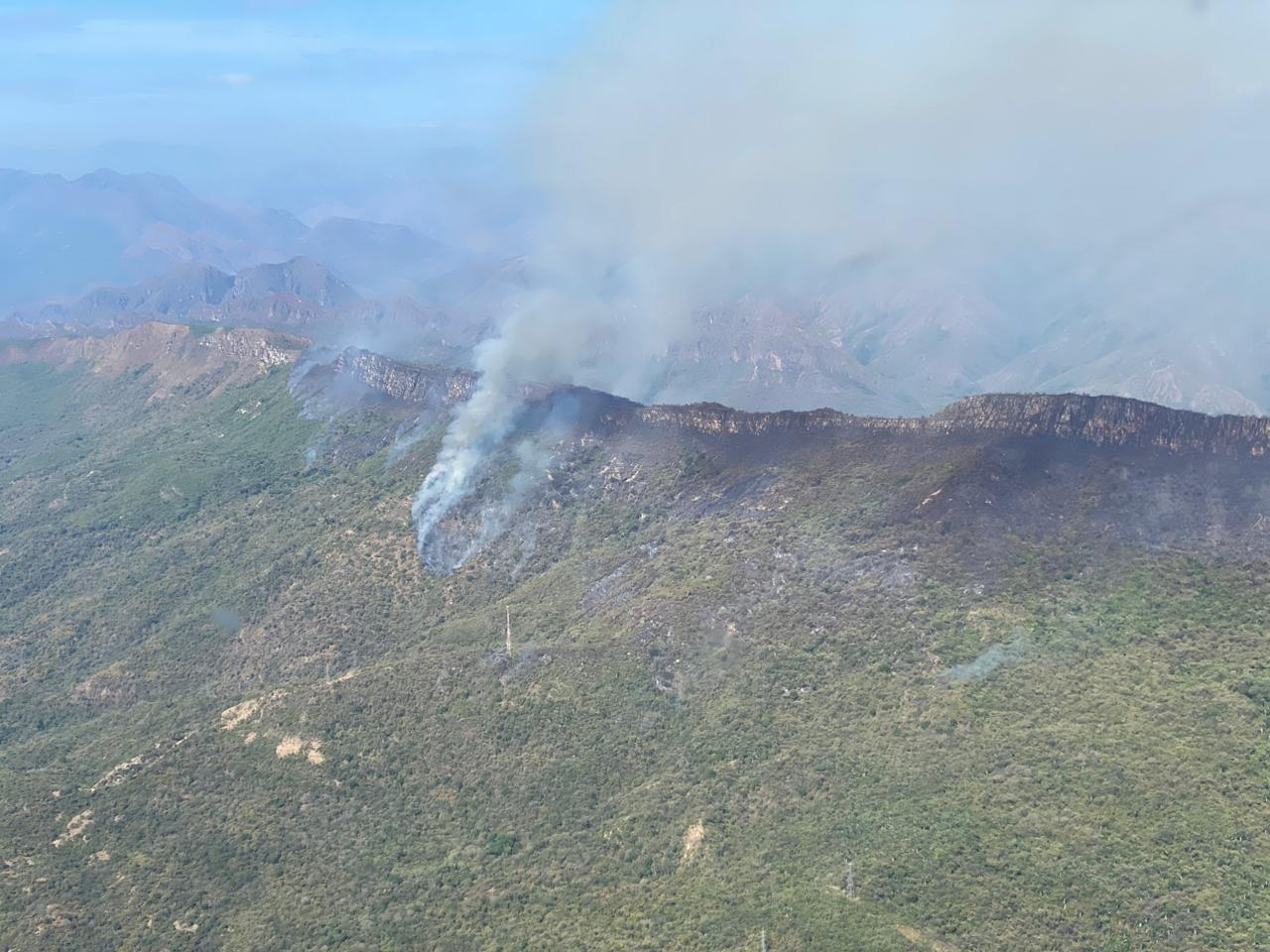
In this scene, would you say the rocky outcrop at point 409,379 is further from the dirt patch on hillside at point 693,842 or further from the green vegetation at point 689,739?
the dirt patch on hillside at point 693,842

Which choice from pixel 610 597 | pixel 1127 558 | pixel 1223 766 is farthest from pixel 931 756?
pixel 610 597

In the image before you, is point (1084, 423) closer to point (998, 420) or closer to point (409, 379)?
point (998, 420)

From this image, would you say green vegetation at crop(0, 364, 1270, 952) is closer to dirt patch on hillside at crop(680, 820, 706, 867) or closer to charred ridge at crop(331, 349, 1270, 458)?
dirt patch on hillside at crop(680, 820, 706, 867)

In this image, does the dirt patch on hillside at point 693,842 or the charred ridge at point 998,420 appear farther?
the charred ridge at point 998,420

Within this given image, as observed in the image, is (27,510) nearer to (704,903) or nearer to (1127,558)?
(704,903)

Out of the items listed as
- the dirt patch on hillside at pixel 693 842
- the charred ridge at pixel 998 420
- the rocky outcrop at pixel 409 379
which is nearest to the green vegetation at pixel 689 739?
the dirt patch on hillside at pixel 693 842

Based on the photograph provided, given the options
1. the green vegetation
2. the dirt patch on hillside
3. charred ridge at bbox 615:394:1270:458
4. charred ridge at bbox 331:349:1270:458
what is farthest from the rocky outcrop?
the dirt patch on hillside

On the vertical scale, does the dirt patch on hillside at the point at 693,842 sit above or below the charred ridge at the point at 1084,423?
below
